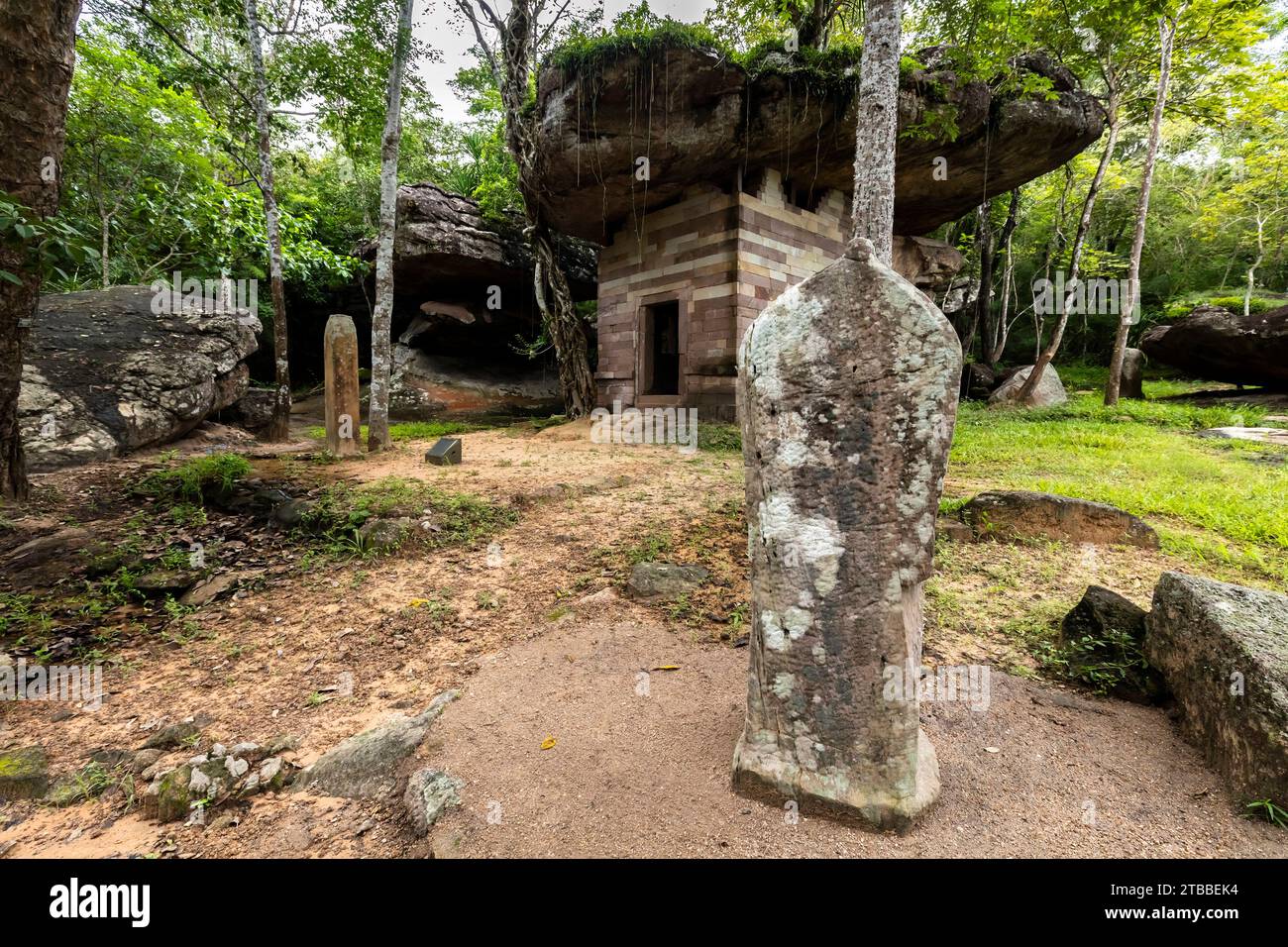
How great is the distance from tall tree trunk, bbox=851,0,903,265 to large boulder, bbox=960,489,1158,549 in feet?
8.19

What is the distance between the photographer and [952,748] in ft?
7.34

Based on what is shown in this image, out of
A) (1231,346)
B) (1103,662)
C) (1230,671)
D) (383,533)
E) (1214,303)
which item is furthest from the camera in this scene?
(1214,303)

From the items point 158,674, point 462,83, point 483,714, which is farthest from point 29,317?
point 462,83

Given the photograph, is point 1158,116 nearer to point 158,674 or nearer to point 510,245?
point 510,245

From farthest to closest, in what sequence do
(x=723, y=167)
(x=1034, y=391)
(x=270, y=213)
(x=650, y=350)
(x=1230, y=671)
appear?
1. (x=1034, y=391)
2. (x=650, y=350)
3. (x=723, y=167)
4. (x=270, y=213)
5. (x=1230, y=671)

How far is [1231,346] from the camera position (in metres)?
12.6

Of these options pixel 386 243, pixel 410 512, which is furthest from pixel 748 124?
pixel 410 512

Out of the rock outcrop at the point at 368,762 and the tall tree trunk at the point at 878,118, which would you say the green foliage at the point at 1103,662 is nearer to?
the rock outcrop at the point at 368,762

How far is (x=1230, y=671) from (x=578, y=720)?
102 inches

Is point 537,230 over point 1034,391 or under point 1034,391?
over

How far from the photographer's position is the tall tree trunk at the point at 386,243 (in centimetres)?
758

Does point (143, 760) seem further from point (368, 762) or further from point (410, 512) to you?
point (410, 512)

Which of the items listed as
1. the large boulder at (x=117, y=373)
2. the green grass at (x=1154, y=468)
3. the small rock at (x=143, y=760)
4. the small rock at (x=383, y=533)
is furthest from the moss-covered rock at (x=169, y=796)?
the large boulder at (x=117, y=373)

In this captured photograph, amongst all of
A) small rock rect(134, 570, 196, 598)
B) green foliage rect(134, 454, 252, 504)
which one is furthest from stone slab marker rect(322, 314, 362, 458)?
small rock rect(134, 570, 196, 598)
